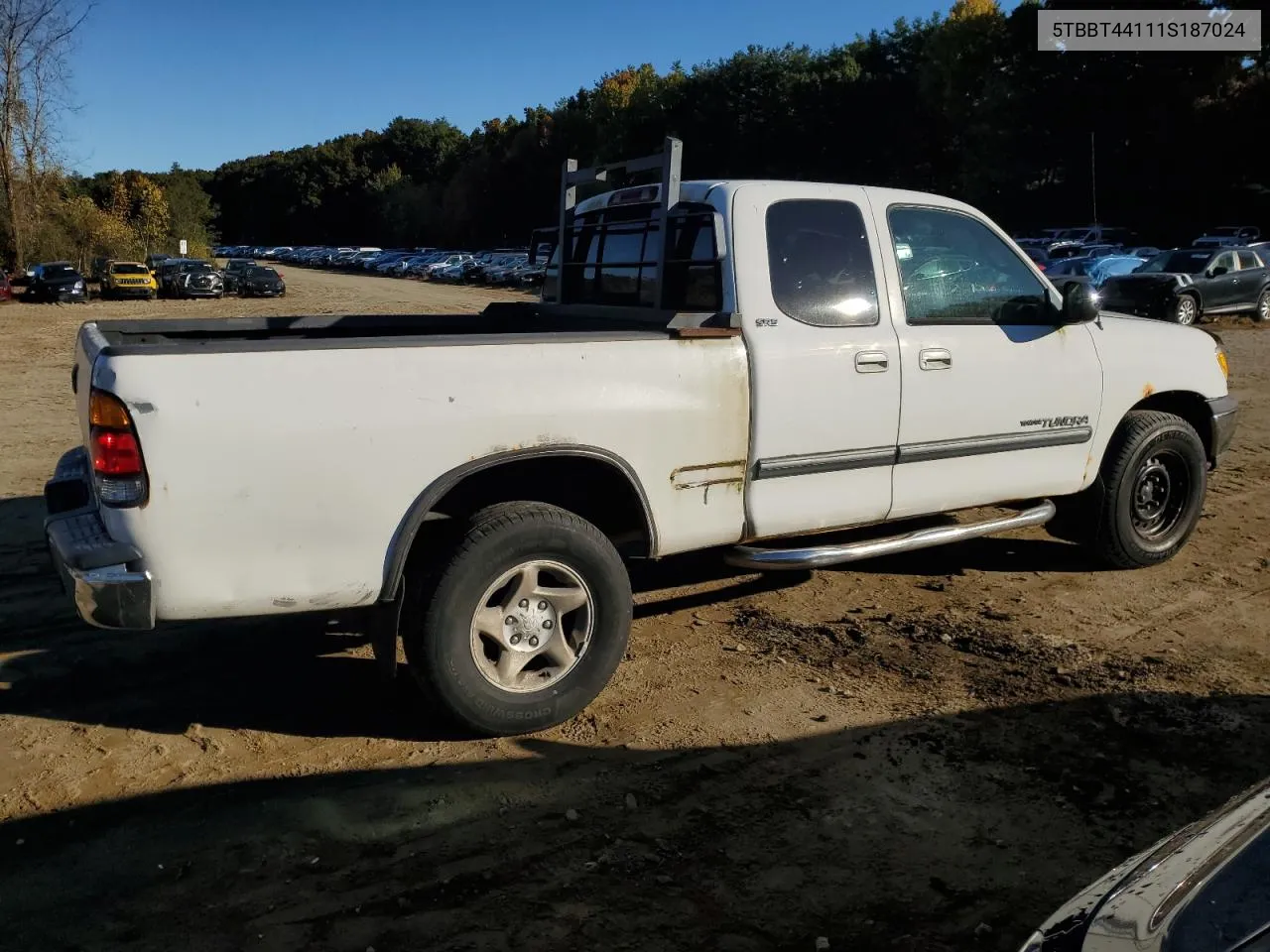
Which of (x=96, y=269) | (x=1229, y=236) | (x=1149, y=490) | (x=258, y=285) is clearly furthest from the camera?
(x=96, y=269)

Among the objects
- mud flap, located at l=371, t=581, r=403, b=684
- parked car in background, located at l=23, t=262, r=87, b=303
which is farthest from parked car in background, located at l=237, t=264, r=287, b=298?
mud flap, located at l=371, t=581, r=403, b=684

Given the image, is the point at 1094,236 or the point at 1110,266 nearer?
the point at 1110,266

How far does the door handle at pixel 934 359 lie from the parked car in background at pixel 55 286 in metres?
34.4

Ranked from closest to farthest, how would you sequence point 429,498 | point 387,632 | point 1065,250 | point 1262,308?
1. point 429,498
2. point 387,632
3. point 1262,308
4. point 1065,250

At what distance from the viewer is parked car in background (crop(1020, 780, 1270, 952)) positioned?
1.76 meters

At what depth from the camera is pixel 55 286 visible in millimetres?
33406

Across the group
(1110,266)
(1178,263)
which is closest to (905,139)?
(1110,266)

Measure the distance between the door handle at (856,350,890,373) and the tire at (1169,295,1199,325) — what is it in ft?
59.6

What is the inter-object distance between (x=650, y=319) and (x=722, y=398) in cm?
74

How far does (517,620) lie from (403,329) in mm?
2091

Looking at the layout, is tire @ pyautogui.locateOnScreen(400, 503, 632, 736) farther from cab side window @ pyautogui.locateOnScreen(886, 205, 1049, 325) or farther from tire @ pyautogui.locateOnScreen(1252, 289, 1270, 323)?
tire @ pyautogui.locateOnScreen(1252, 289, 1270, 323)

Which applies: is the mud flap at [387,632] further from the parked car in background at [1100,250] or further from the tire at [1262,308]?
the parked car in background at [1100,250]

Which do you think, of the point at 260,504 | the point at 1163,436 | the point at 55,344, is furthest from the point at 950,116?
the point at 260,504

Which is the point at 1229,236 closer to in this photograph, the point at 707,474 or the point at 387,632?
the point at 707,474
